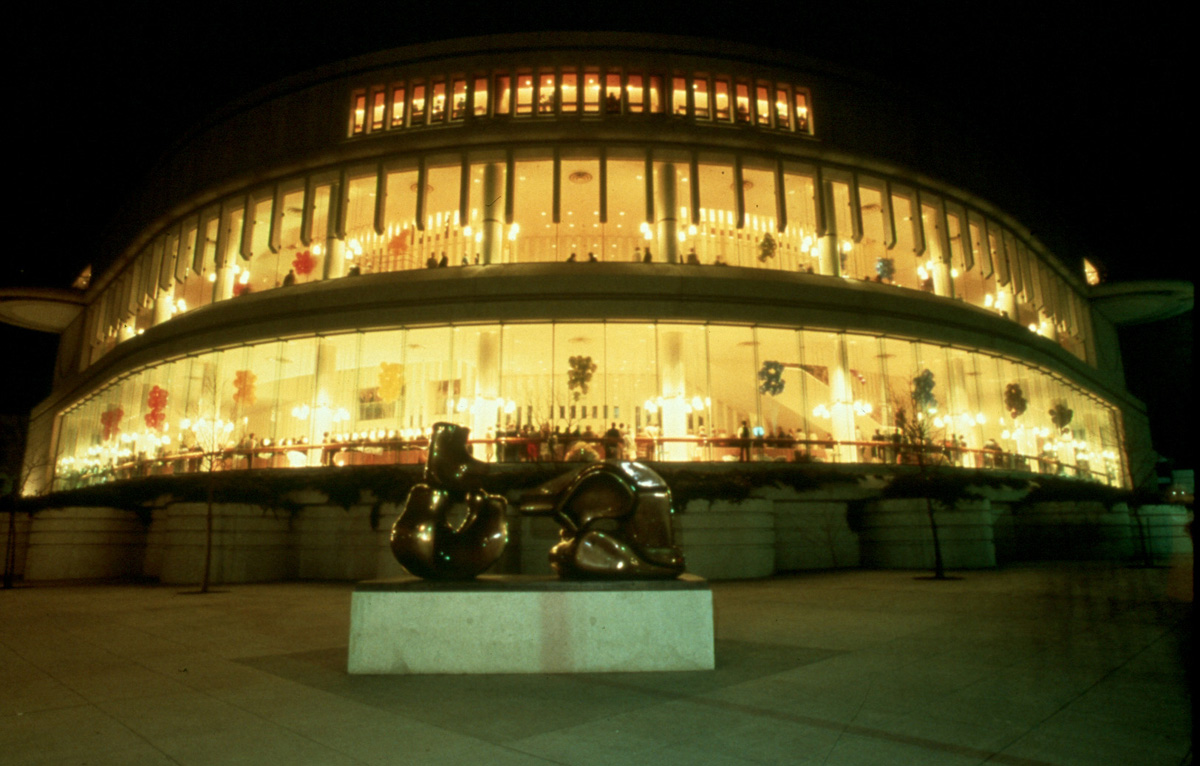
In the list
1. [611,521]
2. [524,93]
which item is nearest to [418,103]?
[524,93]

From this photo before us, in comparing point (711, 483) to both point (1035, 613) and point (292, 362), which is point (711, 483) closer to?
point (1035, 613)

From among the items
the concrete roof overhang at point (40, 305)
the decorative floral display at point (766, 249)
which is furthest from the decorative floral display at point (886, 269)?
the concrete roof overhang at point (40, 305)

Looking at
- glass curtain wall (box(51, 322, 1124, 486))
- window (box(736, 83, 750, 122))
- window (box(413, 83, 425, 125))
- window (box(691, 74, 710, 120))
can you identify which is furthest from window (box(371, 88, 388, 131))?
window (box(736, 83, 750, 122))

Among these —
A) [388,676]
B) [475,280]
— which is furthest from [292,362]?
[388,676]

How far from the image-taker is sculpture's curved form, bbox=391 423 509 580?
654 centimetres

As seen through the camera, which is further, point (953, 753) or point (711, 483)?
point (711, 483)

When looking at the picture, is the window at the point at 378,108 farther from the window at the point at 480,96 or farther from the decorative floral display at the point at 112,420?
the decorative floral display at the point at 112,420

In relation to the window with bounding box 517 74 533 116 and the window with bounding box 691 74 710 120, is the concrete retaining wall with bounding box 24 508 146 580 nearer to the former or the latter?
the window with bounding box 517 74 533 116

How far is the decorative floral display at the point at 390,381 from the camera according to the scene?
2242 cm

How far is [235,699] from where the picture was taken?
5.04 metres

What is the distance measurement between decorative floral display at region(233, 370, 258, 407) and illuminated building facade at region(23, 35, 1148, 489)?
7 cm

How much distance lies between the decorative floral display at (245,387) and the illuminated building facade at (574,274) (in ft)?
0.23

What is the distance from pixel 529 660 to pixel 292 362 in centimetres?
2143

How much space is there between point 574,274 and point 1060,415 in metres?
23.9
